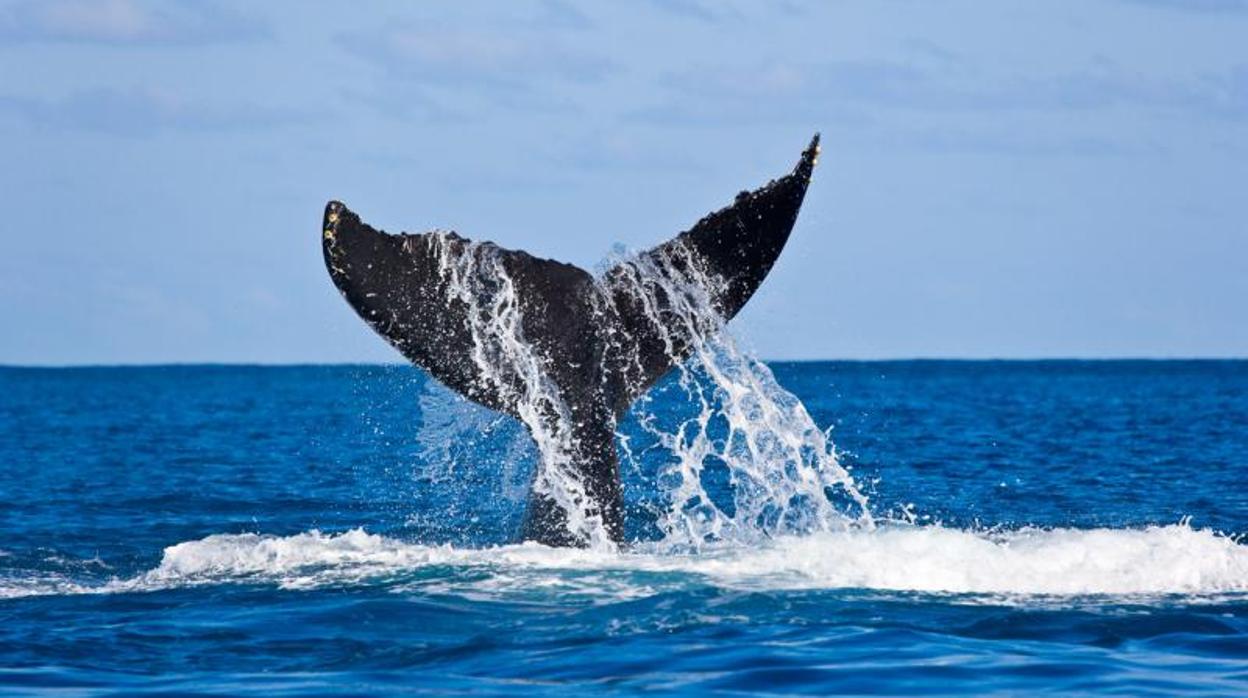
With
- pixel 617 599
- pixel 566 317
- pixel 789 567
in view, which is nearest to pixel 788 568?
pixel 789 567

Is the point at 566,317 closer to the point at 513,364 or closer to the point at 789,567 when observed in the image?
the point at 513,364

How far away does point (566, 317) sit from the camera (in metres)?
11.9

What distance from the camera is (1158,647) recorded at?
10625 millimetres

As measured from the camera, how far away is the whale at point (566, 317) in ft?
37.0

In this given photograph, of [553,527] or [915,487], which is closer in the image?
[553,527]

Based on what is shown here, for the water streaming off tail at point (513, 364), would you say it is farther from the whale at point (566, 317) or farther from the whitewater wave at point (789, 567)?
the whitewater wave at point (789, 567)

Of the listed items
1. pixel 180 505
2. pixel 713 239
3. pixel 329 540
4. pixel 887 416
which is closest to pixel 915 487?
pixel 180 505

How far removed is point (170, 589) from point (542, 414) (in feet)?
8.49

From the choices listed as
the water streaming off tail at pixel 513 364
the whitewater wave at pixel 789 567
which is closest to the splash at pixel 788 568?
the whitewater wave at pixel 789 567

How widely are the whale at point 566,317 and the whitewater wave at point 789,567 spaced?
514 millimetres

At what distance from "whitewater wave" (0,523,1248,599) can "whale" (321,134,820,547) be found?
0.51 metres

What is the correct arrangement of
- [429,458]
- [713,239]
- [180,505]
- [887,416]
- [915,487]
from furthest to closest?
[887,416] < [429,458] < [915,487] < [180,505] < [713,239]

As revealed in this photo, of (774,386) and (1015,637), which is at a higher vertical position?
(774,386)

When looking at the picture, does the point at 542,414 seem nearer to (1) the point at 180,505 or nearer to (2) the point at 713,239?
(2) the point at 713,239
